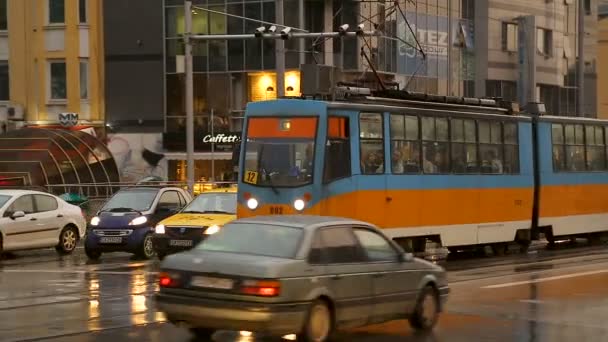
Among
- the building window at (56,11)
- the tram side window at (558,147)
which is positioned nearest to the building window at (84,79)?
the building window at (56,11)

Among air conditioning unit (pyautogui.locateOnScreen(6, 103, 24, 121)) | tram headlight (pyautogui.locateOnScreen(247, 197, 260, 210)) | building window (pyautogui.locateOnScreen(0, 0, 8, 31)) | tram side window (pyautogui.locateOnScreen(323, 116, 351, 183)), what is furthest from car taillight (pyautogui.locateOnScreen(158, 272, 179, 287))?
building window (pyautogui.locateOnScreen(0, 0, 8, 31))

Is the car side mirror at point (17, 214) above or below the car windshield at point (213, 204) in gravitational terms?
below

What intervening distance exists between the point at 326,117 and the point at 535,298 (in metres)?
5.67

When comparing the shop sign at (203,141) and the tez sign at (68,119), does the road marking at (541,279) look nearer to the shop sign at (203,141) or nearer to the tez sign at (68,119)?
the shop sign at (203,141)

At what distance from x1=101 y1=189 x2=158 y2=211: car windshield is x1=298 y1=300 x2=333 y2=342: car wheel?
48.7 feet

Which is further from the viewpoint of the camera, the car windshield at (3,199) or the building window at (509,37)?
the building window at (509,37)

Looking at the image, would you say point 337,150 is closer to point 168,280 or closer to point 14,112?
point 168,280

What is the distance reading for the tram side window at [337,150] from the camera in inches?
810

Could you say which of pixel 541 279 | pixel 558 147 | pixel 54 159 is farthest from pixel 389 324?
pixel 54 159

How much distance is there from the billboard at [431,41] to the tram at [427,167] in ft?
88.5

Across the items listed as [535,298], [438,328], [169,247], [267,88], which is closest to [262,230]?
[438,328]

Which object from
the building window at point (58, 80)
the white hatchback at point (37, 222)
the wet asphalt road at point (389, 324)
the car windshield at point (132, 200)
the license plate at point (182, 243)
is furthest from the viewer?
the building window at point (58, 80)

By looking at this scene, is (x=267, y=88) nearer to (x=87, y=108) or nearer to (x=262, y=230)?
(x=87, y=108)

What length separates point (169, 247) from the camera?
76.3 ft
